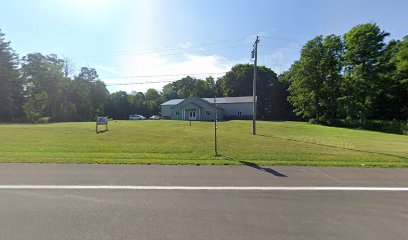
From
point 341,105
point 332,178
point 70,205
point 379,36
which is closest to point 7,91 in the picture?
point 70,205

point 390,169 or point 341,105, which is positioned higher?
point 341,105

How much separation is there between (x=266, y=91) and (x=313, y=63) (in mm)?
21198

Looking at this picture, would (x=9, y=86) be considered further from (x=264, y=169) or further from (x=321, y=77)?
(x=321, y=77)

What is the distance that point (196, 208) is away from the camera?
4543mm

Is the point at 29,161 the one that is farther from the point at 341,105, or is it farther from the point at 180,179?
the point at 341,105

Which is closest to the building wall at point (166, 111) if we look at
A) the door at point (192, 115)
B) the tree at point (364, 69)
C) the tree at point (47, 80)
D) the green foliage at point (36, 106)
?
the door at point (192, 115)

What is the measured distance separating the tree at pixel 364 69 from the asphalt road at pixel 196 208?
3867 centimetres

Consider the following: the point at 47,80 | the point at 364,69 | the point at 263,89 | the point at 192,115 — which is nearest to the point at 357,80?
the point at 364,69

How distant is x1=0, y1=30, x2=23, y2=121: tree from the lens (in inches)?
1849

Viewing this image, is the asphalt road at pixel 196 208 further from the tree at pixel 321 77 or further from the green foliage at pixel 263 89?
the green foliage at pixel 263 89

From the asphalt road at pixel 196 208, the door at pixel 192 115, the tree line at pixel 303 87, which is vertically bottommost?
the asphalt road at pixel 196 208

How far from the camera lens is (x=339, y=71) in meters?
46.2

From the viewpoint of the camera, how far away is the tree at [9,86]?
154 feet

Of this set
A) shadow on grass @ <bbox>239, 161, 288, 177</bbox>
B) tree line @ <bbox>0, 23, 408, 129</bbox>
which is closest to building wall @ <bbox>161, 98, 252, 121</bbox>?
tree line @ <bbox>0, 23, 408, 129</bbox>
